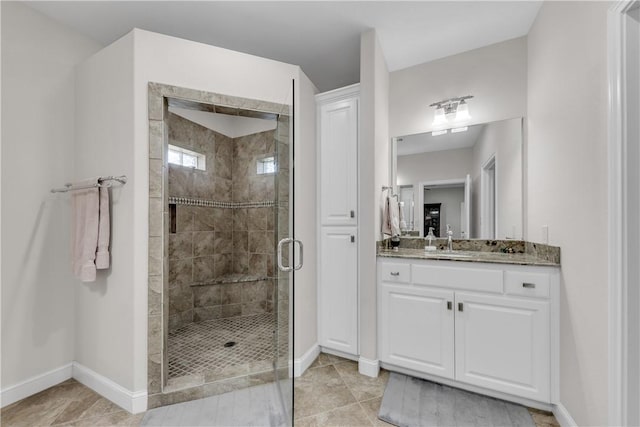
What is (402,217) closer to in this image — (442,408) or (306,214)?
(306,214)

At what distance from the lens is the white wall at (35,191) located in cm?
180

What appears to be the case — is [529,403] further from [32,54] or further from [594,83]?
[32,54]

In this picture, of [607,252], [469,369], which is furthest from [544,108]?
[469,369]

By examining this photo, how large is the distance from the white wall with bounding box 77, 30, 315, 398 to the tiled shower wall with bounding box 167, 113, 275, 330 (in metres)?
1.05

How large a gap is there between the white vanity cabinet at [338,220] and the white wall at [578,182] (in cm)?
129

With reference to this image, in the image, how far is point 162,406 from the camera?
174cm

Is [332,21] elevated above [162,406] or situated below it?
above

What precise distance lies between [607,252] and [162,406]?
255cm

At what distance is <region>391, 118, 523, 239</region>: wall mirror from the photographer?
226 centimetres

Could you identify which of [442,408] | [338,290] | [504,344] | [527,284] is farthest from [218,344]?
[527,284]

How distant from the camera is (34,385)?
6.15 feet

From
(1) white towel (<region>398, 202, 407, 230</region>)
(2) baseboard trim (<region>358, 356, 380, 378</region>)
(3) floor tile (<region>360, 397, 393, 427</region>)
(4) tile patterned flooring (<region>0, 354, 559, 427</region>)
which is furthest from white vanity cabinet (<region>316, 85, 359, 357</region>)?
(1) white towel (<region>398, 202, 407, 230</region>)

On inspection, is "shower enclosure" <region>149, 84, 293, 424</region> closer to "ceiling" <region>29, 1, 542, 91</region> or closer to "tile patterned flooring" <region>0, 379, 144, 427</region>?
"tile patterned flooring" <region>0, 379, 144, 427</region>
